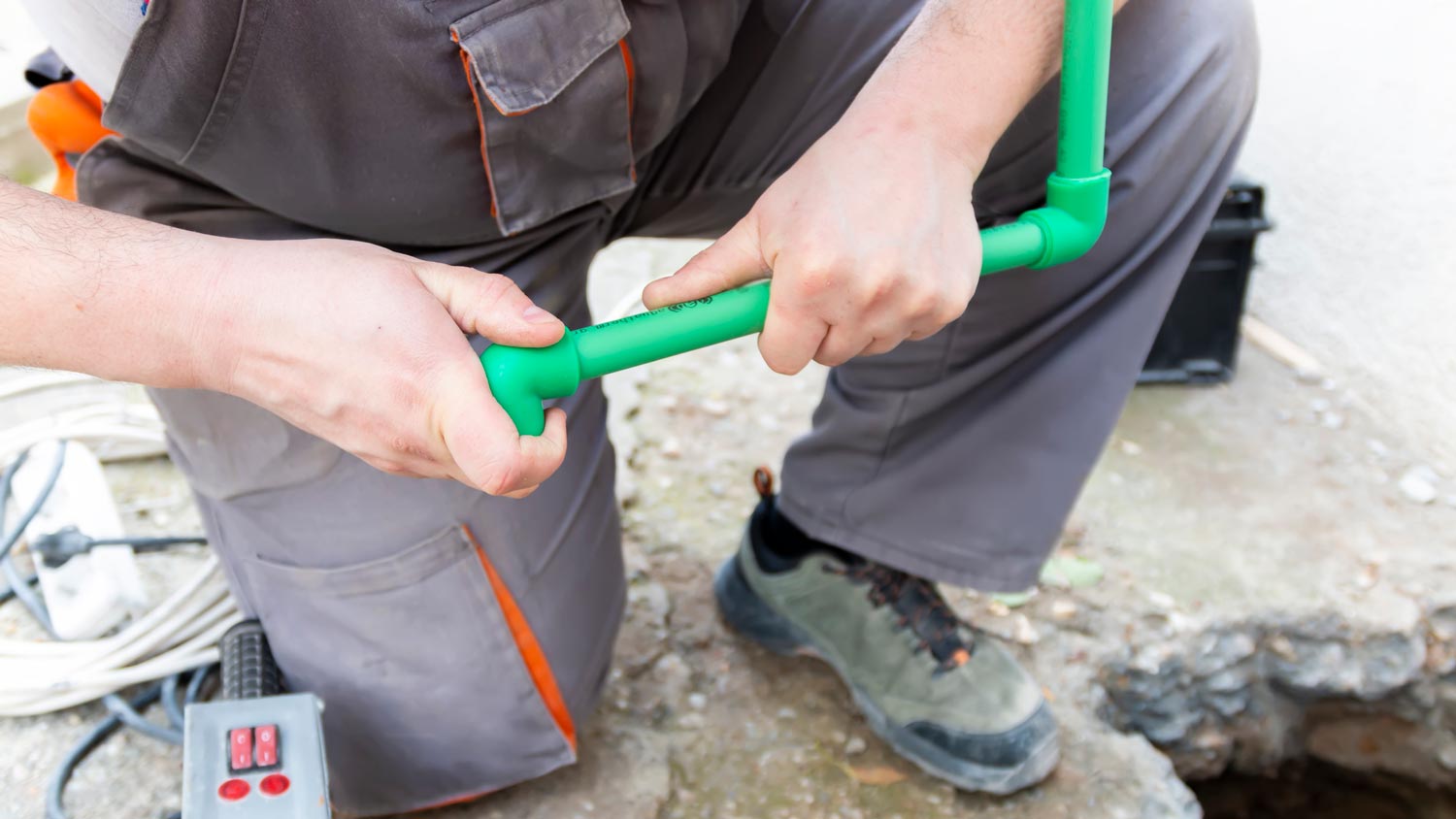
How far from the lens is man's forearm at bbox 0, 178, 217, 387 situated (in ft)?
2.22

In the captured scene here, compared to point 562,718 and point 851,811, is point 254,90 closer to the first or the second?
point 562,718

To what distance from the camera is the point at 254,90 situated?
790 millimetres

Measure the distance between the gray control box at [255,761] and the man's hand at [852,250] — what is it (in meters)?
0.48

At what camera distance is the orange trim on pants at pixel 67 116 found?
3.01 feet

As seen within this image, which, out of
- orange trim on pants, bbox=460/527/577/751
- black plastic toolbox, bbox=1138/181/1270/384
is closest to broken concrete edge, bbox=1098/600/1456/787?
black plastic toolbox, bbox=1138/181/1270/384

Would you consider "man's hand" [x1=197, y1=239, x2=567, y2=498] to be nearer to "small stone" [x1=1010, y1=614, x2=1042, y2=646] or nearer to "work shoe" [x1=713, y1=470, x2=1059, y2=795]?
"work shoe" [x1=713, y1=470, x2=1059, y2=795]

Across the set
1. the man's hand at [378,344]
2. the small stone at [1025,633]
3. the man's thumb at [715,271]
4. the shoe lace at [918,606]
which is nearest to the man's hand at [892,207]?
the man's thumb at [715,271]

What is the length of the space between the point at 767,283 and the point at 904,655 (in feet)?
1.85

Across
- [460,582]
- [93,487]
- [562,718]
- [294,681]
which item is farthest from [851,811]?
[93,487]

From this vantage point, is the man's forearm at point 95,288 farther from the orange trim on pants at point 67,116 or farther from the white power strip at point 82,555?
the white power strip at point 82,555

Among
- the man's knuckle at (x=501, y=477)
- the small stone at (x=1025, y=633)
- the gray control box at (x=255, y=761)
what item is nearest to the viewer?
the man's knuckle at (x=501, y=477)

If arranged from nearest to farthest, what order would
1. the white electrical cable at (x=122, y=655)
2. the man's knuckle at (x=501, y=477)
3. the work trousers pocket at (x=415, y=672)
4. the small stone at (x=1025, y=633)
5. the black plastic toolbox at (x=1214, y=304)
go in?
the man's knuckle at (x=501, y=477)
the work trousers pocket at (x=415, y=672)
the white electrical cable at (x=122, y=655)
the small stone at (x=1025, y=633)
the black plastic toolbox at (x=1214, y=304)

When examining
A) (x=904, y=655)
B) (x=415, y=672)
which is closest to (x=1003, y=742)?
(x=904, y=655)

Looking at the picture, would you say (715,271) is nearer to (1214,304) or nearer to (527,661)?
(527,661)
